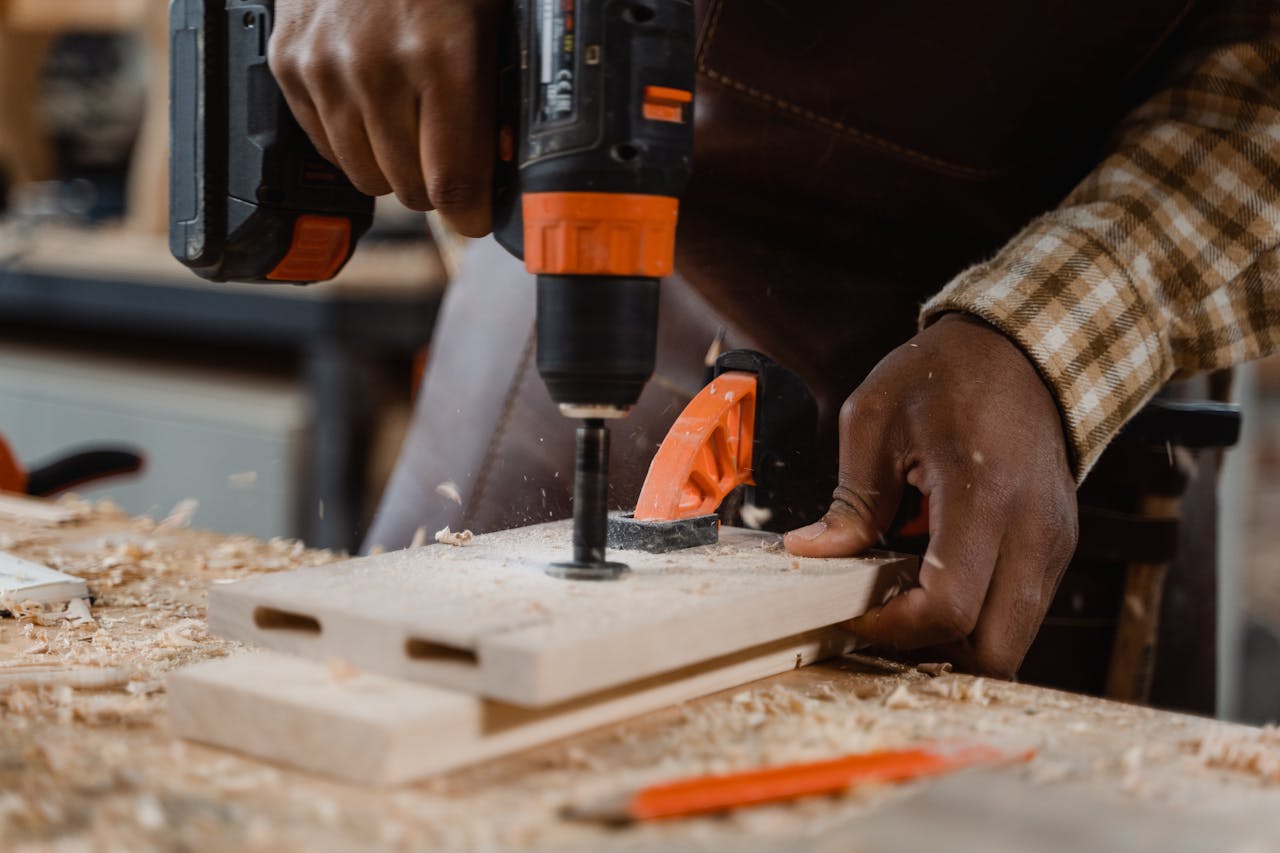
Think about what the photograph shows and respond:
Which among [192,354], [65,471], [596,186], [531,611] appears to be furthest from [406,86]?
[192,354]

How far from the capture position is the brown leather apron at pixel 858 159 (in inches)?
51.1

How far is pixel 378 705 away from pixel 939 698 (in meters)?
0.40

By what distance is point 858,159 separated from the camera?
4.42 feet

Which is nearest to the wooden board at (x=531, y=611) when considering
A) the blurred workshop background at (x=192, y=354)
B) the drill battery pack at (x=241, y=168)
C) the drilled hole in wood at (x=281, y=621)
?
the drilled hole in wood at (x=281, y=621)

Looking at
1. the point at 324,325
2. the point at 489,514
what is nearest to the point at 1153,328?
the point at 489,514

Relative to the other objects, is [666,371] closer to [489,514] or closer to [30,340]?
[489,514]

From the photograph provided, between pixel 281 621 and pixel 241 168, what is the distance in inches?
22.5

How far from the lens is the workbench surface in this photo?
0.69m

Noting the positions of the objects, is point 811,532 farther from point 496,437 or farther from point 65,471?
point 65,471

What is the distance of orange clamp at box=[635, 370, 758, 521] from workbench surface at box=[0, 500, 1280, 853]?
0.17 metres

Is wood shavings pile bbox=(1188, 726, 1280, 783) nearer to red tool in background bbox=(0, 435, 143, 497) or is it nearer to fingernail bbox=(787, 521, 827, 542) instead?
fingernail bbox=(787, 521, 827, 542)

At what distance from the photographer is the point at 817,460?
51.1 inches

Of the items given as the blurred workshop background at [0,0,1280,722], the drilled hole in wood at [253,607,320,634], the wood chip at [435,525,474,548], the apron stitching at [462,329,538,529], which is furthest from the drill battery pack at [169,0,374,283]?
the blurred workshop background at [0,0,1280,722]

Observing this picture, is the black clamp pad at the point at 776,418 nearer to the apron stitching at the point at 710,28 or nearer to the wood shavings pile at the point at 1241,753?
the apron stitching at the point at 710,28
